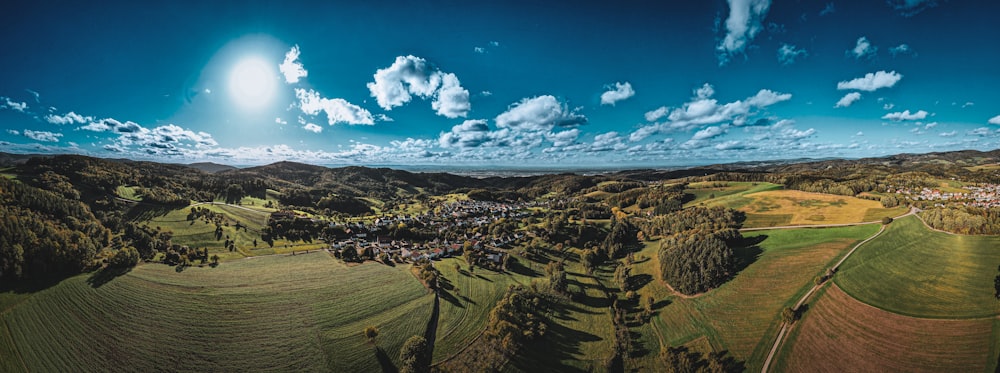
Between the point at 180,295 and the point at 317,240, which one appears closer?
the point at 180,295

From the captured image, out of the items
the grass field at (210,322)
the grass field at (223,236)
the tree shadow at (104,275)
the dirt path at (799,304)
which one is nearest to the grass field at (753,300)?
the dirt path at (799,304)

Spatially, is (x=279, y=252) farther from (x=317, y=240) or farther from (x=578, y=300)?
(x=578, y=300)

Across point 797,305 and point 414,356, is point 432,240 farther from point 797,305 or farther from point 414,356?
point 797,305

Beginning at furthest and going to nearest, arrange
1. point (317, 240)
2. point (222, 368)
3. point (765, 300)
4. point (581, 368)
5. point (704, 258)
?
point (317, 240)
point (704, 258)
point (765, 300)
point (581, 368)
point (222, 368)

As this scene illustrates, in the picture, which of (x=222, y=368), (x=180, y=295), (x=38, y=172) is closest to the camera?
(x=222, y=368)

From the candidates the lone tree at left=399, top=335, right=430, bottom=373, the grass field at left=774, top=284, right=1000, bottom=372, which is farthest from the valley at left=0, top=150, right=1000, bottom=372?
the lone tree at left=399, top=335, right=430, bottom=373

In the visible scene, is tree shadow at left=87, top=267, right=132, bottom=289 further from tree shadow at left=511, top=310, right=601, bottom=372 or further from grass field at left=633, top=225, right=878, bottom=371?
grass field at left=633, top=225, right=878, bottom=371

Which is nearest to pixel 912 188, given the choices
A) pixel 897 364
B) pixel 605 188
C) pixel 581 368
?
pixel 897 364
